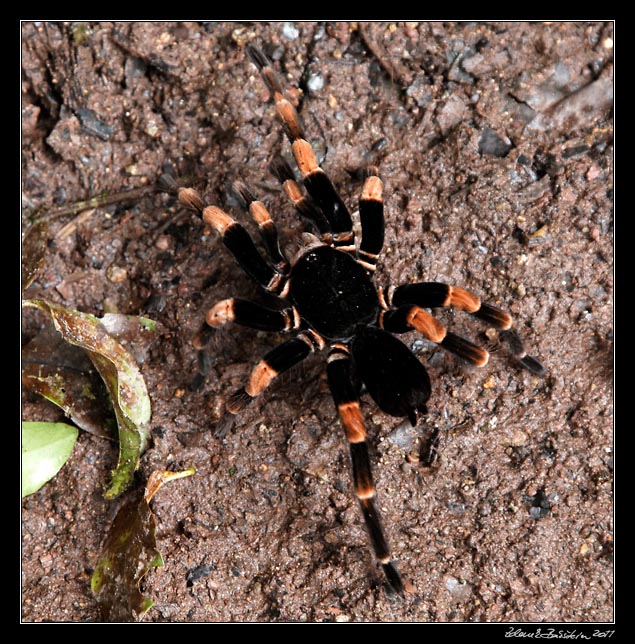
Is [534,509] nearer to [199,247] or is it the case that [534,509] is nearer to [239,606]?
[239,606]

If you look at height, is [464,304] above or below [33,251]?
below

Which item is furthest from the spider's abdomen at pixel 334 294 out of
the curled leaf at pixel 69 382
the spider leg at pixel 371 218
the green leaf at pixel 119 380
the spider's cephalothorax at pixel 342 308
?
the curled leaf at pixel 69 382

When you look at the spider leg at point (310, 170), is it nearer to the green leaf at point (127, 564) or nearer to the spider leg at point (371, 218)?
the spider leg at point (371, 218)

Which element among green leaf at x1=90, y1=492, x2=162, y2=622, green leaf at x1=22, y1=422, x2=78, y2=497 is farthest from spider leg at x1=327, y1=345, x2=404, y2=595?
green leaf at x1=22, y1=422, x2=78, y2=497

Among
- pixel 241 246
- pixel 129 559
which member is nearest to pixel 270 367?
pixel 241 246

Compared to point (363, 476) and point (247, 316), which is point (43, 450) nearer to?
point (247, 316)

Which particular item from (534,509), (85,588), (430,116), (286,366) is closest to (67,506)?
(85,588)
